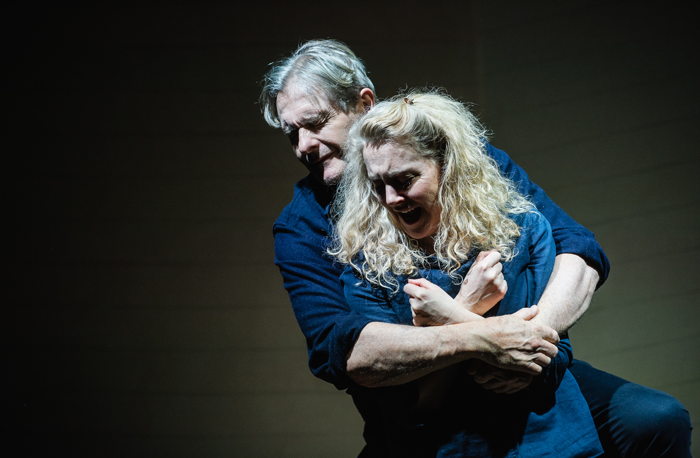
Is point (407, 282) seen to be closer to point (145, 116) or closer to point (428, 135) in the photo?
point (428, 135)

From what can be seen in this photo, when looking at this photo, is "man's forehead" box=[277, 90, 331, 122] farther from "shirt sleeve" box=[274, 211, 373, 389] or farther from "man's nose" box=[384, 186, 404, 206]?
"man's nose" box=[384, 186, 404, 206]

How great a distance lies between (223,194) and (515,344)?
75.3 inches

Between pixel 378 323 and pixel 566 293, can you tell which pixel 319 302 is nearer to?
pixel 378 323

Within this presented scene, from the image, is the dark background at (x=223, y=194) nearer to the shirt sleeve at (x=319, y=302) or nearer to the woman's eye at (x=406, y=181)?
the shirt sleeve at (x=319, y=302)

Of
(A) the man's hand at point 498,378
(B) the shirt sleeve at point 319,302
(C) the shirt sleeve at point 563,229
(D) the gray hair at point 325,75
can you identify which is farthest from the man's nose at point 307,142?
(A) the man's hand at point 498,378

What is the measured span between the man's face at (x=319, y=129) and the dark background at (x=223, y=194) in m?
1.05

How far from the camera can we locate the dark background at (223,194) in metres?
2.86

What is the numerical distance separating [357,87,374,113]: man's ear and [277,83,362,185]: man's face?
0.32 feet

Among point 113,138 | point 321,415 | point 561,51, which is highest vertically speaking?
point 561,51

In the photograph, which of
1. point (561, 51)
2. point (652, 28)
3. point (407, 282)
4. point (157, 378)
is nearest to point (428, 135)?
point (407, 282)

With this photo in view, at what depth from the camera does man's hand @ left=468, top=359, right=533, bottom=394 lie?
152 centimetres

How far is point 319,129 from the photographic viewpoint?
6.29 ft

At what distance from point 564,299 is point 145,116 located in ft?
7.36

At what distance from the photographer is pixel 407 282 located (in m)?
1.61
